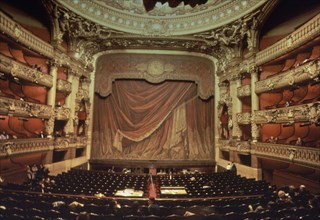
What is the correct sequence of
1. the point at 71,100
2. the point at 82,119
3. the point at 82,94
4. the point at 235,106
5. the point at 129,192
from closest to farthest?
the point at 129,192, the point at 71,100, the point at 235,106, the point at 82,94, the point at 82,119

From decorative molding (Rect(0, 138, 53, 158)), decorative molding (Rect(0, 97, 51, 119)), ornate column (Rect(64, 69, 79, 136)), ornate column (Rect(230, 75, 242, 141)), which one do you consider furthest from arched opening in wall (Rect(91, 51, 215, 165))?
decorative molding (Rect(0, 97, 51, 119))

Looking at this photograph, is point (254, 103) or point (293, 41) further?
point (254, 103)

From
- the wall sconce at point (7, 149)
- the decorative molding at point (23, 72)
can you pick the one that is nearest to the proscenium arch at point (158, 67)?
the decorative molding at point (23, 72)

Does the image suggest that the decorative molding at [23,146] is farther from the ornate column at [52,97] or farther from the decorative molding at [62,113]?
the decorative molding at [62,113]

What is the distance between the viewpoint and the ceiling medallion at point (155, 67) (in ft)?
56.6

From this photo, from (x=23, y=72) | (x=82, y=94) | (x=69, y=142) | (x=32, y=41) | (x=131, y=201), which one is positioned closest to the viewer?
(x=131, y=201)

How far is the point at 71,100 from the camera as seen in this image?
46.8ft

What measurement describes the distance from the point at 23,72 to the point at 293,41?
1192cm

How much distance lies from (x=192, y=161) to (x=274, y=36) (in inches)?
367

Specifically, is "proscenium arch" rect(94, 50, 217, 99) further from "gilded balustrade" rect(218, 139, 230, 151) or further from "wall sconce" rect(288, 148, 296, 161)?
"wall sconce" rect(288, 148, 296, 161)

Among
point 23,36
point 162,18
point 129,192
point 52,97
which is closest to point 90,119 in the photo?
point 52,97

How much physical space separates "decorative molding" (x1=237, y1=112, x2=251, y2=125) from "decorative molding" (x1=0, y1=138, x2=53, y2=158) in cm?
1054

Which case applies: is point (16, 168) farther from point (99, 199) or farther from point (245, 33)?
point (245, 33)

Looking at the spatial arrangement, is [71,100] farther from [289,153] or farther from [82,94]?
[289,153]
